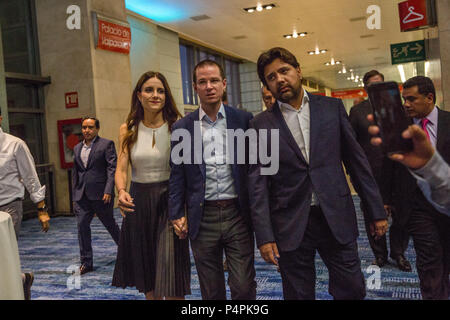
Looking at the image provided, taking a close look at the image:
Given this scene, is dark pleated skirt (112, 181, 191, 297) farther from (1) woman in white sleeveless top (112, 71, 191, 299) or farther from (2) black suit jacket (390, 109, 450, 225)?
(2) black suit jacket (390, 109, 450, 225)

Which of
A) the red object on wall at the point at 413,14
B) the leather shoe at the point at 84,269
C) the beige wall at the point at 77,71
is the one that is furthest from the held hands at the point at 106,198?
the red object on wall at the point at 413,14

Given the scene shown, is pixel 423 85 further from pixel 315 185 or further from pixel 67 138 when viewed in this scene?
pixel 67 138

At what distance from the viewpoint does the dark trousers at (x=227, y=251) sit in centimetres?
232

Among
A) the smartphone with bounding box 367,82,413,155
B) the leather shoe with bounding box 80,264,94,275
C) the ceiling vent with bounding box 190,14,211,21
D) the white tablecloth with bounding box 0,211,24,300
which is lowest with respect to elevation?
the leather shoe with bounding box 80,264,94,275

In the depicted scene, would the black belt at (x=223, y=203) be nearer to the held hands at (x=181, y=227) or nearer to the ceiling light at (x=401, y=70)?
the held hands at (x=181, y=227)

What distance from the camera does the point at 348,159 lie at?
7.10 ft

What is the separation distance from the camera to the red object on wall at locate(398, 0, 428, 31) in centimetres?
671

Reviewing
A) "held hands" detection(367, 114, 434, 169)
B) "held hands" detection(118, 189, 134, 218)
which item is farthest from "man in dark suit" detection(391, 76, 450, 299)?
"held hands" detection(118, 189, 134, 218)

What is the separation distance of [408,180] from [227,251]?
1239 millimetres

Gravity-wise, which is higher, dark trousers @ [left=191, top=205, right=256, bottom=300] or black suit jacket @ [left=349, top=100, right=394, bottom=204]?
black suit jacket @ [left=349, top=100, right=394, bottom=204]

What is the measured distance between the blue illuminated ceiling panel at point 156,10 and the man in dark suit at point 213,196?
27.4 ft

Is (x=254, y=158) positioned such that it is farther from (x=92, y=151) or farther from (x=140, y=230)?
(x=92, y=151)
